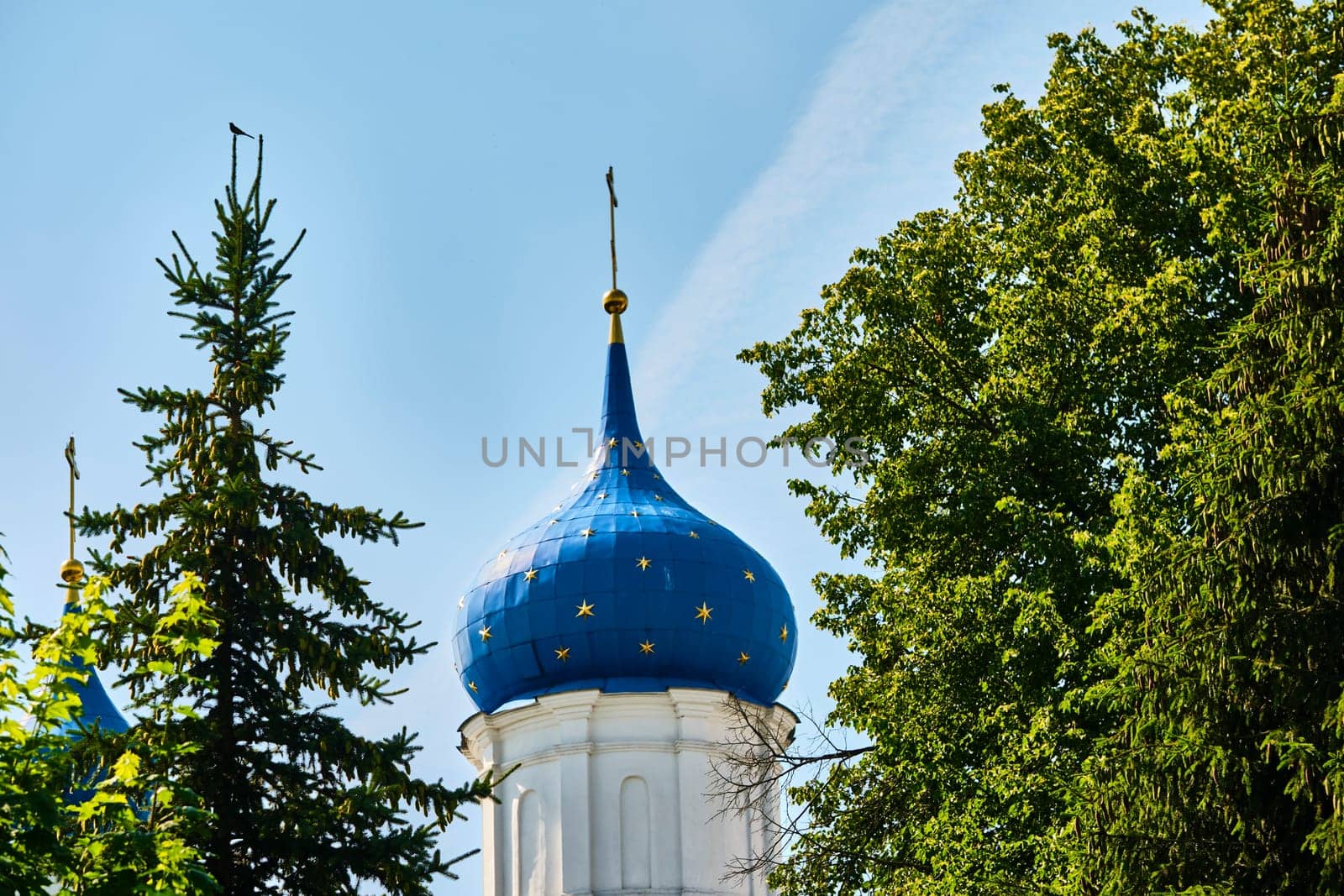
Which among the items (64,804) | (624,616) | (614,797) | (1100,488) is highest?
(624,616)

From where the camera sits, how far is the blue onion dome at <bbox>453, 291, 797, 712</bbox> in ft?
107

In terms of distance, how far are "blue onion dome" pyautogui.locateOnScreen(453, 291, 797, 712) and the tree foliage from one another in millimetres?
13725

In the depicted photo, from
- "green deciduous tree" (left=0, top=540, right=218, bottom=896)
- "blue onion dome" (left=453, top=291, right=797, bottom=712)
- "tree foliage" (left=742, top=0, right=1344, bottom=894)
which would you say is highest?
"blue onion dome" (left=453, top=291, right=797, bottom=712)

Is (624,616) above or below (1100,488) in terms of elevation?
above

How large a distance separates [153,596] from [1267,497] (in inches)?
304

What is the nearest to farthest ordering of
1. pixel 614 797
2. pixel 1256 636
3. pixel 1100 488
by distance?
1. pixel 1256 636
2. pixel 1100 488
3. pixel 614 797

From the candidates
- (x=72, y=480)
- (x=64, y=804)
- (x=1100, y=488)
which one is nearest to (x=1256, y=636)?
(x=1100, y=488)

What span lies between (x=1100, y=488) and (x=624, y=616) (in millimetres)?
16422

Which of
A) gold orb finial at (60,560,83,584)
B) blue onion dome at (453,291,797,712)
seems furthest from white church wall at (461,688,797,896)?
gold orb finial at (60,560,83,584)

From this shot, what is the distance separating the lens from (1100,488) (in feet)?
55.8

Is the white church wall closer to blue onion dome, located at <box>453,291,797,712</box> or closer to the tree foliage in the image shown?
blue onion dome, located at <box>453,291,797,712</box>

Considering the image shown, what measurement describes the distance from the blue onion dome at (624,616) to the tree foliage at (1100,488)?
13.7m

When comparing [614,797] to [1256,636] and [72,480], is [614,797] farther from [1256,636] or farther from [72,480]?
[1256,636]

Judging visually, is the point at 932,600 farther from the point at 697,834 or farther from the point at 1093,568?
the point at 697,834
